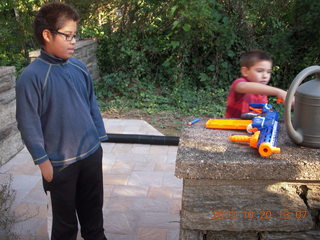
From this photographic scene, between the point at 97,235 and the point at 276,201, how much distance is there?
4.33 ft

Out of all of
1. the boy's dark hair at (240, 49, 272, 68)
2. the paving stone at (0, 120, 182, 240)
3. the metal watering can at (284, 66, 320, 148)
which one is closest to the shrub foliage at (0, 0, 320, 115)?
the paving stone at (0, 120, 182, 240)

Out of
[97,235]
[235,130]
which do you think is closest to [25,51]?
[97,235]

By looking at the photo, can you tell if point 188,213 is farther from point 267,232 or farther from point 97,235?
point 97,235

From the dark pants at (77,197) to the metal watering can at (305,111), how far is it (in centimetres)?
117

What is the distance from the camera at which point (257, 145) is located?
4.87 feet

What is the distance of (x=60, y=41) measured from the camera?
1.91 m

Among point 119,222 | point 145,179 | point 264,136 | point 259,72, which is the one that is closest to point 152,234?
point 119,222

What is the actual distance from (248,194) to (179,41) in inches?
222

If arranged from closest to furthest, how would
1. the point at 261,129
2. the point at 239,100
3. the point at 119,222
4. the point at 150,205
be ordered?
1. the point at 261,129
2. the point at 239,100
3. the point at 119,222
4. the point at 150,205

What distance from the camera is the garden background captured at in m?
6.66

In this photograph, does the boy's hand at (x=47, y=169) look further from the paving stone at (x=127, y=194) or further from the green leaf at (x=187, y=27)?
the green leaf at (x=187, y=27)

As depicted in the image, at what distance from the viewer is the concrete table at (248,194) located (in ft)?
4.67
